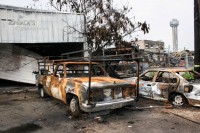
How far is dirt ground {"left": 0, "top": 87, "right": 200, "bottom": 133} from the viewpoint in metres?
6.98

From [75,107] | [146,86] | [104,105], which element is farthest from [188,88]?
[75,107]

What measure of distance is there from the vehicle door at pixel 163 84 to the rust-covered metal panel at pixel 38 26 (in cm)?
701

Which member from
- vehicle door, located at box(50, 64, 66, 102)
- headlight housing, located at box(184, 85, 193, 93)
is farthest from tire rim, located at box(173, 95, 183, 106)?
vehicle door, located at box(50, 64, 66, 102)

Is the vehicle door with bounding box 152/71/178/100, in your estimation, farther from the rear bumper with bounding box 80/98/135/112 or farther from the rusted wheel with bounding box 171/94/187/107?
the rear bumper with bounding box 80/98/135/112

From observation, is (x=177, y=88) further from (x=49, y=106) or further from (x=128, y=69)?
(x=128, y=69)

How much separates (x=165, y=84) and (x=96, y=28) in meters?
7.74

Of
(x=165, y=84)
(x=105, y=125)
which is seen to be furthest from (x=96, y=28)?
(x=105, y=125)

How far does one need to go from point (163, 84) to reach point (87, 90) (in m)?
3.57

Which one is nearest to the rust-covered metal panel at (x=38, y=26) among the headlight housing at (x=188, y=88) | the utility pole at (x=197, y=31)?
the utility pole at (x=197, y=31)

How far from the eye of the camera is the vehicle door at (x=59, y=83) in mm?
8958

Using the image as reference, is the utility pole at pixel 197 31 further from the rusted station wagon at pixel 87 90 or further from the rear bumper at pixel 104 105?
the rear bumper at pixel 104 105

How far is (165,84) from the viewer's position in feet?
32.3

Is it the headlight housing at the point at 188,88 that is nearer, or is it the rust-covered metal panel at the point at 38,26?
the headlight housing at the point at 188,88

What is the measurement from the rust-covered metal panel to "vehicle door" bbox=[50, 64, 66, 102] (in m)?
5.20
